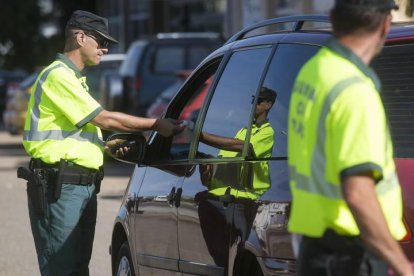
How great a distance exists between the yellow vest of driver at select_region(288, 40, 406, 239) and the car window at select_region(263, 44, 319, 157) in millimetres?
1356

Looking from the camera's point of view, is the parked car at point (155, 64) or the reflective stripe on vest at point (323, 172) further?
the parked car at point (155, 64)

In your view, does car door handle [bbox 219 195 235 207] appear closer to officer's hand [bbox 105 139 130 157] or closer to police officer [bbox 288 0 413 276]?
officer's hand [bbox 105 139 130 157]

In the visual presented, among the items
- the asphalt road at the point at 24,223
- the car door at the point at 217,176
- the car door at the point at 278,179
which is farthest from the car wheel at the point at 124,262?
the asphalt road at the point at 24,223

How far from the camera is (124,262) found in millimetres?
7688

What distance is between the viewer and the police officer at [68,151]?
7.00 metres

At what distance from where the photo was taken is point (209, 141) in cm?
656

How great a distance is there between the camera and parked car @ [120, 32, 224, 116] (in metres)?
21.1

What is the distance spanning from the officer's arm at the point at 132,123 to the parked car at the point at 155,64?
13.8m

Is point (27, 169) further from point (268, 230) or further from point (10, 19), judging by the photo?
point (10, 19)

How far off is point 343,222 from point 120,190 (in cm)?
1312

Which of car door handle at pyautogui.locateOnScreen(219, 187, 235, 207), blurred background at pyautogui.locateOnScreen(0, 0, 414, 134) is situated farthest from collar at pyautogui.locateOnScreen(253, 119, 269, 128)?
blurred background at pyautogui.locateOnScreen(0, 0, 414, 134)

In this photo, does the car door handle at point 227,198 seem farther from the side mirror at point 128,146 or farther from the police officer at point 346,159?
the police officer at point 346,159

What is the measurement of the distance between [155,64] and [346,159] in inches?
691

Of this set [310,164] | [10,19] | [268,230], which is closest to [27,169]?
[268,230]
